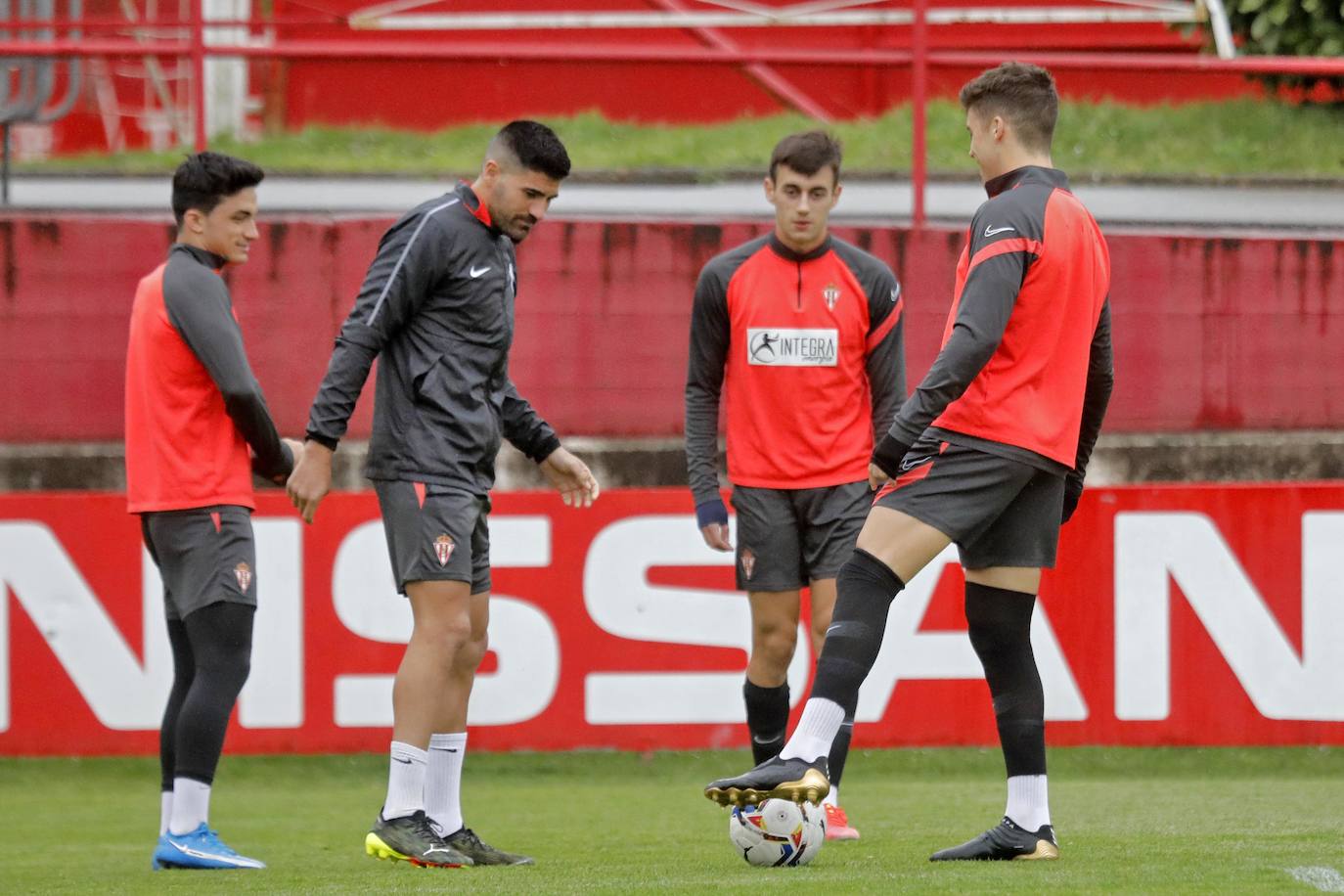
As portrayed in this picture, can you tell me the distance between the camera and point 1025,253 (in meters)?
4.38

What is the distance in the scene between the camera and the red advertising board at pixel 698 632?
767 cm

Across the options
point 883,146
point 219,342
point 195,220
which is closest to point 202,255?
point 195,220

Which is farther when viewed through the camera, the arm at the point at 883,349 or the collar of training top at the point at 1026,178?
the arm at the point at 883,349

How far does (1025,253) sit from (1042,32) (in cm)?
1030

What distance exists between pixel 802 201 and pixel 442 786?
6.84 feet

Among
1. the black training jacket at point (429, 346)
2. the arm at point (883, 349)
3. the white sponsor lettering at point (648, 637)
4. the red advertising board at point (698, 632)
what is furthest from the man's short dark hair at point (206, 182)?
the white sponsor lettering at point (648, 637)

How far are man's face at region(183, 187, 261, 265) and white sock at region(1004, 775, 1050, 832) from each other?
263cm

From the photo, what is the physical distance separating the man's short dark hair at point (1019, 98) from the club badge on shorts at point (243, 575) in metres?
2.37

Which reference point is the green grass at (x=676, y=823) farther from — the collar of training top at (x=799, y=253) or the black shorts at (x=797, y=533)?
the collar of training top at (x=799, y=253)

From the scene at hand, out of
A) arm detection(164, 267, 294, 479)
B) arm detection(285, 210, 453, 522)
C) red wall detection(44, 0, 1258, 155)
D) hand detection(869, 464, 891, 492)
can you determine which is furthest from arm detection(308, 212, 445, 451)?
red wall detection(44, 0, 1258, 155)

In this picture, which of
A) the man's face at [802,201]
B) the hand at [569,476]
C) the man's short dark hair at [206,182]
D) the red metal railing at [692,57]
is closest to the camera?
the man's short dark hair at [206,182]

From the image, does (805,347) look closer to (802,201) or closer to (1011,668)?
(802,201)

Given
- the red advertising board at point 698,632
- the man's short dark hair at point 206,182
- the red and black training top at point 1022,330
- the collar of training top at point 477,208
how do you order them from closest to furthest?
the red and black training top at point 1022,330 → the collar of training top at point 477,208 → the man's short dark hair at point 206,182 → the red advertising board at point 698,632

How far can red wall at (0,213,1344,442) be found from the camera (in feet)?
27.2
